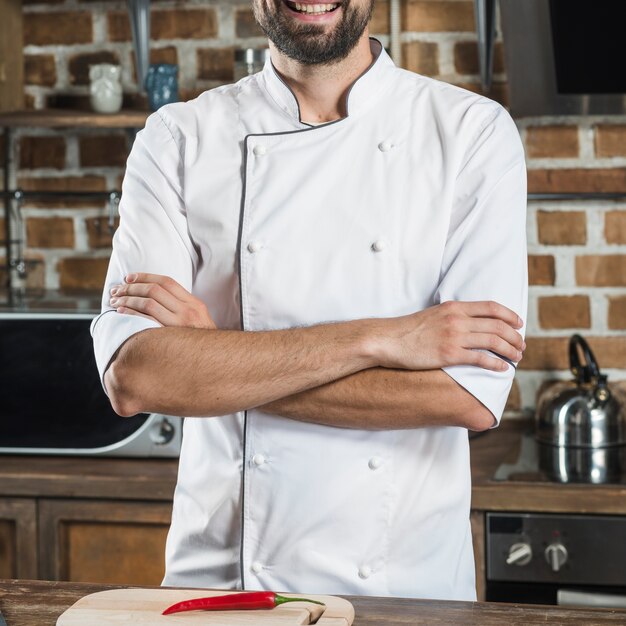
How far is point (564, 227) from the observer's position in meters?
2.24

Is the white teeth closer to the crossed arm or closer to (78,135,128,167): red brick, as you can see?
the crossed arm

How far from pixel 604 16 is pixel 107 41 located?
106cm

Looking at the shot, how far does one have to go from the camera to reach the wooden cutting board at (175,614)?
0.98 metres

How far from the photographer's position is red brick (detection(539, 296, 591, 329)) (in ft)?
7.36

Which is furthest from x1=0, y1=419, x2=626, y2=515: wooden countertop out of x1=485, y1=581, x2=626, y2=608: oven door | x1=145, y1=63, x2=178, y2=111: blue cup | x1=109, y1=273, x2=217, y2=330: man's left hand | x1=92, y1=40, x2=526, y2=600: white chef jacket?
x1=145, y1=63, x2=178, y2=111: blue cup

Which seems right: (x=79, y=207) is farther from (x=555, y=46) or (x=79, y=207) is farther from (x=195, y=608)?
(x=195, y=608)

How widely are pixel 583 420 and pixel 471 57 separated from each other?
0.79m

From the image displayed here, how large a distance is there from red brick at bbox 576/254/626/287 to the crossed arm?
104 cm

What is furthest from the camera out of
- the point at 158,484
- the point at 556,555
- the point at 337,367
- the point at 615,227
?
the point at 615,227

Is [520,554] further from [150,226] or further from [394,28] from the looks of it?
[394,28]

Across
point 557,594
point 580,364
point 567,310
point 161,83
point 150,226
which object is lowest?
point 557,594

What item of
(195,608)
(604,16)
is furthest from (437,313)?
(604,16)

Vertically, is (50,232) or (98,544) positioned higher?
(50,232)

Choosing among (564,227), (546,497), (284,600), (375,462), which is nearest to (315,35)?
(375,462)
